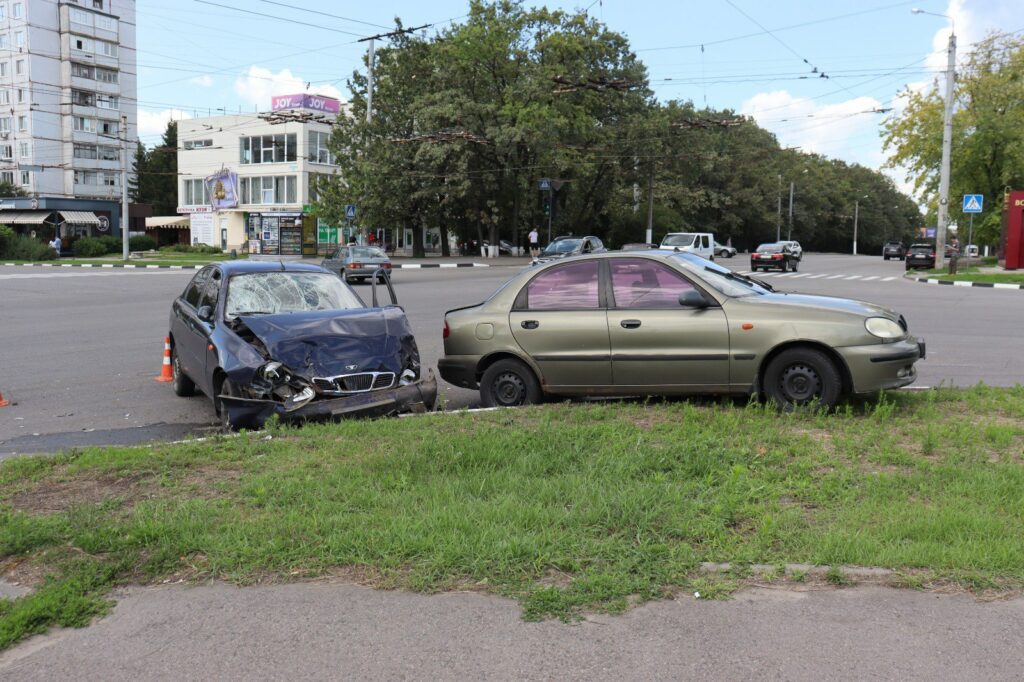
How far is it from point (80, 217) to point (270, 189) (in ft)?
54.5

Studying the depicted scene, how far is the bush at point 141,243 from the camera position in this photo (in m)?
63.6

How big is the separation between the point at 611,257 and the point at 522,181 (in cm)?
4134

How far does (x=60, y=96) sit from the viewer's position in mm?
83250

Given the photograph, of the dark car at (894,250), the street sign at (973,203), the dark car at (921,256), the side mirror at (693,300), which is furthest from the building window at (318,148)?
the side mirror at (693,300)

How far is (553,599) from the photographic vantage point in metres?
3.88

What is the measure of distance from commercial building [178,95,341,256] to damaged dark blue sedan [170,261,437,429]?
49.9 meters

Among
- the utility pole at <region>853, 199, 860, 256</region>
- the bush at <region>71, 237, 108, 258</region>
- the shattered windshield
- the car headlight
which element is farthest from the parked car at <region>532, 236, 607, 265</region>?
the utility pole at <region>853, 199, 860, 256</region>

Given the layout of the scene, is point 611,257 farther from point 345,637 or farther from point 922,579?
point 345,637

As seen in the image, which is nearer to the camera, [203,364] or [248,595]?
[248,595]

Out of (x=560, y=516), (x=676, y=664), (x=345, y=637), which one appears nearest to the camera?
(x=676, y=664)

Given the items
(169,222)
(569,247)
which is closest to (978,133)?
(569,247)

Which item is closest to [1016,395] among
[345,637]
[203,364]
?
[345,637]

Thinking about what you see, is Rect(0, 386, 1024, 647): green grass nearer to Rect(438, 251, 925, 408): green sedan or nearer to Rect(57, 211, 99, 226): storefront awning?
Rect(438, 251, 925, 408): green sedan

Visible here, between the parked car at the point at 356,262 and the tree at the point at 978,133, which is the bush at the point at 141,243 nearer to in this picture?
the parked car at the point at 356,262
